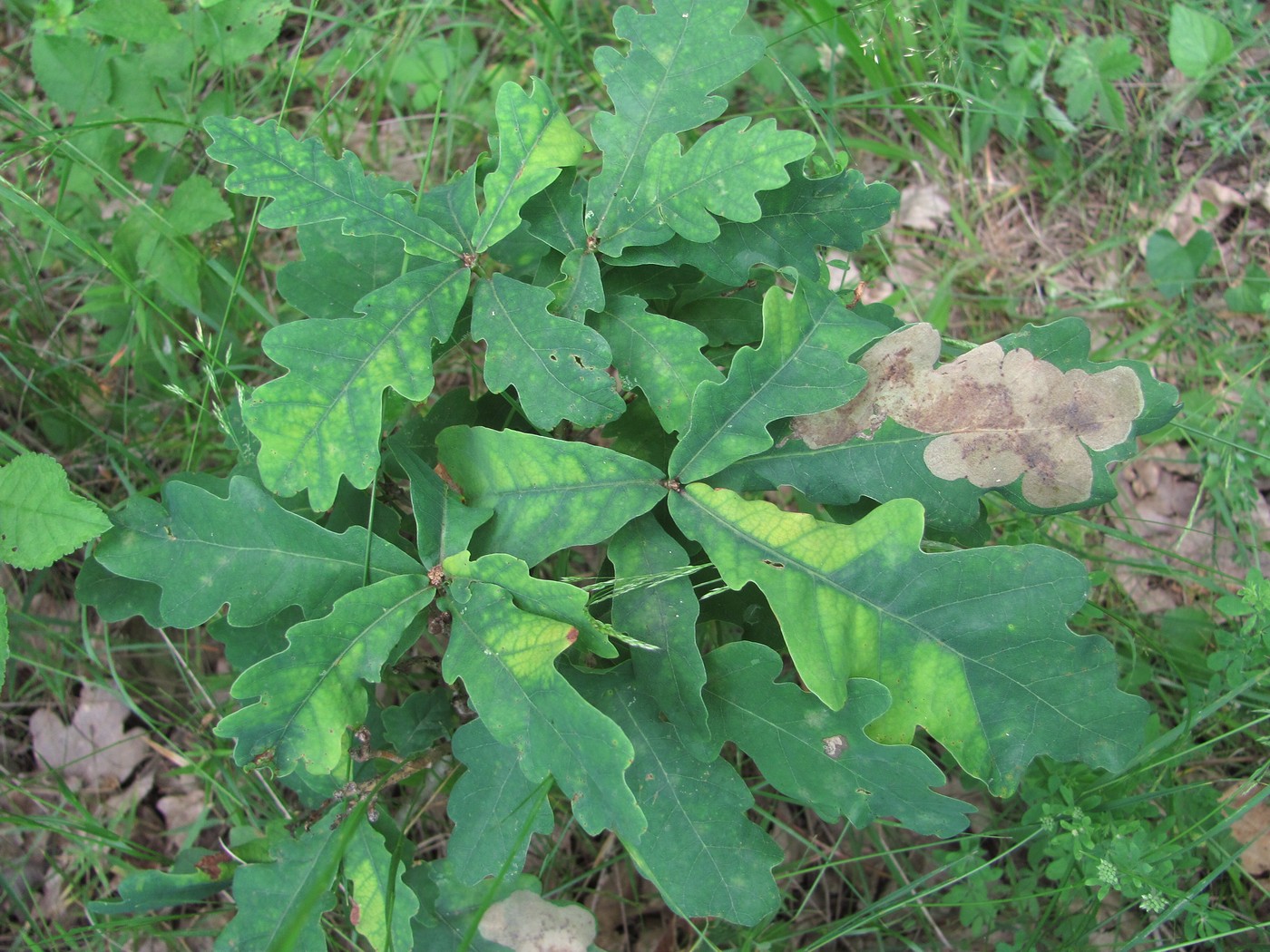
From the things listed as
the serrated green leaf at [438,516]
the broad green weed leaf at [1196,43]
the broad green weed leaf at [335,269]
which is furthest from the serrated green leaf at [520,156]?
the broad green weed leaf at [1196,43]

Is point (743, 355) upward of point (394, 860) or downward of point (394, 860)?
upward

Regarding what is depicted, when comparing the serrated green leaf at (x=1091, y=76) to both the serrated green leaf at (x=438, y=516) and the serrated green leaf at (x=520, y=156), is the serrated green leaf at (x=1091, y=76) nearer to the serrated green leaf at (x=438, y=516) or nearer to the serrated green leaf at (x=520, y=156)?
the serrated green leaf at (x=520, y=156)

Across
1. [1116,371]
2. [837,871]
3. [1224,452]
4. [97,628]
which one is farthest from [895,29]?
[97,628]

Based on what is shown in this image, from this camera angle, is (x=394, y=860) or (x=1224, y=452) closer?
(x=394, y=860)

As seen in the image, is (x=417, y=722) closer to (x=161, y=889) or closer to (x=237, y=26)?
(x=161, y=889)

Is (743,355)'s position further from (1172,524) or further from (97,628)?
(97,628)

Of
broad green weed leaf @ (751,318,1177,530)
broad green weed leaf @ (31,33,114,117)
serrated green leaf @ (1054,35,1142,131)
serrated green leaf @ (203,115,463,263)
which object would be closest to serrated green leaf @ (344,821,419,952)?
broad green weed leaf @ (751,318,1177,530)

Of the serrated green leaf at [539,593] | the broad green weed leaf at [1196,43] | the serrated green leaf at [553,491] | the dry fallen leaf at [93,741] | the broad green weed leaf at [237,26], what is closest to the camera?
the serrated green leaf at [539,593]

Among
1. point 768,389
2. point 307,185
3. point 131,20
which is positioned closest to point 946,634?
point 768,389
